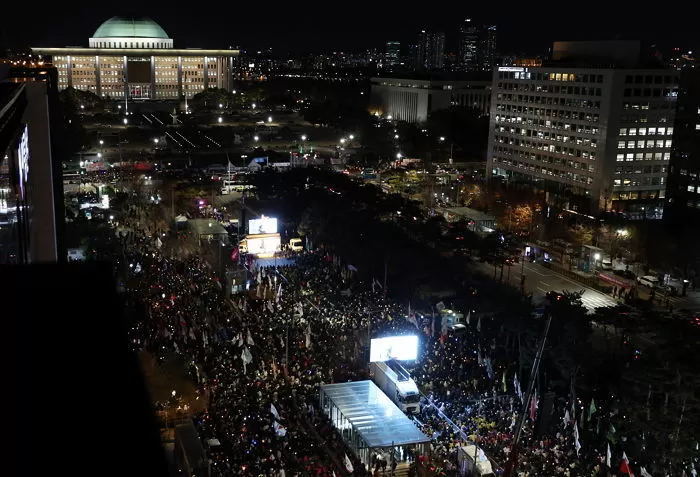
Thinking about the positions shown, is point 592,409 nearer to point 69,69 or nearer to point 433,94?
point 433,94

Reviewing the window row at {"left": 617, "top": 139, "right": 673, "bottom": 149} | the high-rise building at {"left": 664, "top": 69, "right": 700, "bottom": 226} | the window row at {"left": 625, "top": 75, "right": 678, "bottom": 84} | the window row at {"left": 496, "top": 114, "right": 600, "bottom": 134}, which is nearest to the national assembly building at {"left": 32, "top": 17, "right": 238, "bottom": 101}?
the window row at {"left": 496, "top": 114, "right": 600, "bottom": 134}

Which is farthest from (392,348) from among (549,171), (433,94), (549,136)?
(433,94)

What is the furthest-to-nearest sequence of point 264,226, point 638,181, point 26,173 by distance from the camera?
point 638,181
point 264,226
point 26,173

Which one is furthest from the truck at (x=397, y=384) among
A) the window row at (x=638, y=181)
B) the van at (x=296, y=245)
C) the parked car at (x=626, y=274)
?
the window row at (x=638, y=181)

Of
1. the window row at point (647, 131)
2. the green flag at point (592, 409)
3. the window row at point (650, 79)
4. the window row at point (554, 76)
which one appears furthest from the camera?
the window row at point (554, 76)

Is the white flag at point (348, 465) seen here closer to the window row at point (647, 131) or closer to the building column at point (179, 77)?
the window row at point (647, 131)

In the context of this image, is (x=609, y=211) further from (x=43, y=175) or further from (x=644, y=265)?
(x=43, y=175)

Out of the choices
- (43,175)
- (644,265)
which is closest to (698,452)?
(43,175)
